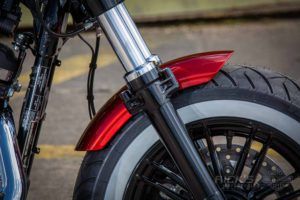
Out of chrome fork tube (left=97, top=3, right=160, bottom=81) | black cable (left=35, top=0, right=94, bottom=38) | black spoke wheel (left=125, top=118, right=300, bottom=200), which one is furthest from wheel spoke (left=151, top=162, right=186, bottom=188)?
black cable (left=35, top=0, right=94, bottom=38)

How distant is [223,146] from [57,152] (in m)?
2.05

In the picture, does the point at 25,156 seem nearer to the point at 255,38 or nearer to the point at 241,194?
the point at 241,194

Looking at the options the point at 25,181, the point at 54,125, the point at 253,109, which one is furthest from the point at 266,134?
the point at 54,125

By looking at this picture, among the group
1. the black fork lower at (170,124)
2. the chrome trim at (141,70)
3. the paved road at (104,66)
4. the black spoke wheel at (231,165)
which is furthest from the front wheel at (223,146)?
the paved road at (104,66)

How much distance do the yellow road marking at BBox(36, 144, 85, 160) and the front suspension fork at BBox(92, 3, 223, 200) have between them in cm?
216

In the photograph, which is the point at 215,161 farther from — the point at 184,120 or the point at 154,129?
the point at 154,129

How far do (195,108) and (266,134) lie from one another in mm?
238

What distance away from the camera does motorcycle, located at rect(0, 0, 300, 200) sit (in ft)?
6.37

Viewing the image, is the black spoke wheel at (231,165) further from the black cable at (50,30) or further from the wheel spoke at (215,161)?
the black cable at (50,30)

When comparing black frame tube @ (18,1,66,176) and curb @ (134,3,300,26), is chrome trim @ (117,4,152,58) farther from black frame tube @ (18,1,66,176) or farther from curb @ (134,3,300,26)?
curb @ (134,3,300,26)

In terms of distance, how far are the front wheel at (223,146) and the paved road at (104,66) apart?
129 cm

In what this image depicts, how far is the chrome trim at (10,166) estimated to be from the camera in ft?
6.34

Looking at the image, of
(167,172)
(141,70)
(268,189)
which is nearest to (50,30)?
(141,70)

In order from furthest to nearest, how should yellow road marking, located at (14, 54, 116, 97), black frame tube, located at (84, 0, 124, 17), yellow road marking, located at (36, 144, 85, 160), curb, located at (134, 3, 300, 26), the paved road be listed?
curb, located at (134, 3, 300, 26)
yellow road marking, located at (14, 54, 116, 97)
yellow road marking, located at (36, 144, 85, 160)
the paved road
black frame tube, located at (84, 0, 124, 17)
